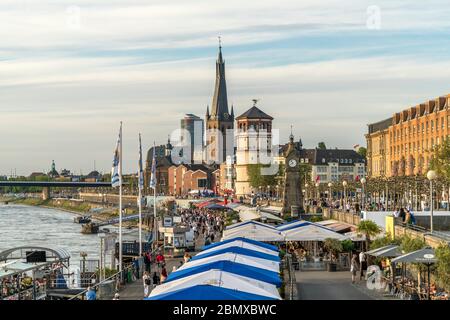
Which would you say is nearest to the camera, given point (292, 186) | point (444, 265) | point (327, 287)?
point (444, 265)

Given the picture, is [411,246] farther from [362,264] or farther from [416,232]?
[416,232]

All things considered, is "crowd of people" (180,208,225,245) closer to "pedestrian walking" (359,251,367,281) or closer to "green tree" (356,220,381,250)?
"green tree" (356,220,381,250)

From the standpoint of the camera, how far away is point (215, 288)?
1505 cm

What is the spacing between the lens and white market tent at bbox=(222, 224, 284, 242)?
3753 cm

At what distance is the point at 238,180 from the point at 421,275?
15710cm

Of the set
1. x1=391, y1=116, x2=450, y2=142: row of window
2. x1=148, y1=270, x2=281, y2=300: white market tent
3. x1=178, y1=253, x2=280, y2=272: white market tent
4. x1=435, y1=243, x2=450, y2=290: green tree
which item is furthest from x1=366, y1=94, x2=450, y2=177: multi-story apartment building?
x1=148, y1=270, x2=281, y2=300: white market tent

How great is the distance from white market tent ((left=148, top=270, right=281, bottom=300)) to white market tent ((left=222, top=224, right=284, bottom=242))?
1908cm

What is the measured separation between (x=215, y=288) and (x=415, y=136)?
284 ft

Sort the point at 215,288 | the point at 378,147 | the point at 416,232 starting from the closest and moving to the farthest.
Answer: the point at 215,288 < the point at 416,232 < the point at 378,147

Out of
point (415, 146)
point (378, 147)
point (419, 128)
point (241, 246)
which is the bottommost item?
point (241, 246)

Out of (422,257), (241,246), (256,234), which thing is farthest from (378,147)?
(422,257)
